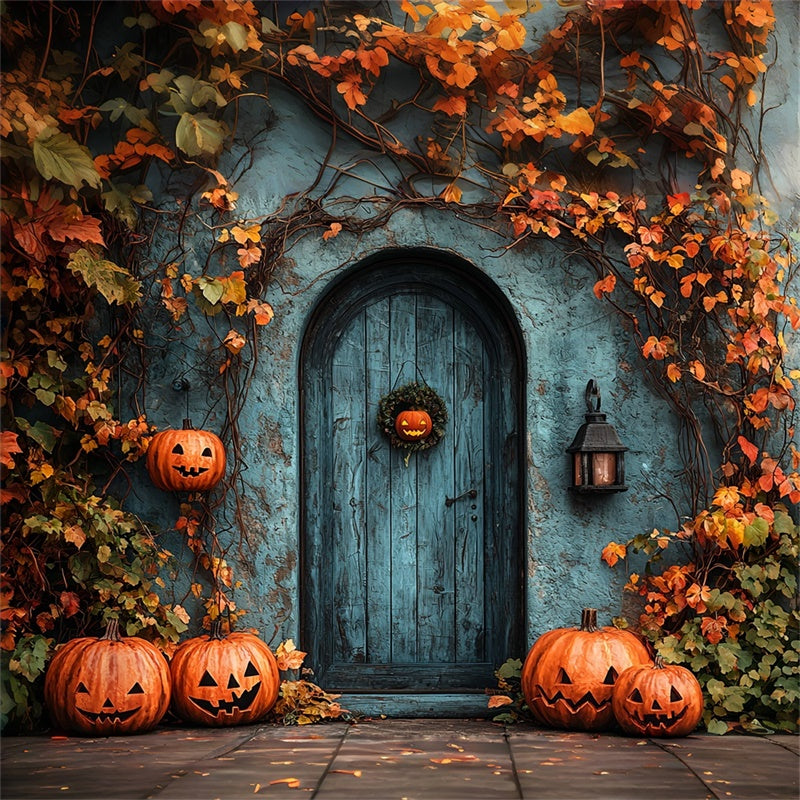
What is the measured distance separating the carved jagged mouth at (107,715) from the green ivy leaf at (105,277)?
72.6 inches

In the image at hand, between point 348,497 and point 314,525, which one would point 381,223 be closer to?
point 348,497

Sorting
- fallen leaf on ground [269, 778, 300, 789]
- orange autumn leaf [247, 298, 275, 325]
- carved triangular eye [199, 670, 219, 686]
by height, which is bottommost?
fallen leaf on ground [269, 778, 300, 789]

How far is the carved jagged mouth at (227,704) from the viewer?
4617mm

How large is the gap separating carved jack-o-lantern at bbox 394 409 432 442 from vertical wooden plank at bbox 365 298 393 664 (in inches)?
6.5

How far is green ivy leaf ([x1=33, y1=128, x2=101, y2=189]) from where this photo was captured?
4.59 metres

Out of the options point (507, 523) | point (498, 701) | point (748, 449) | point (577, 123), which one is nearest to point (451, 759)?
point (498, 701)

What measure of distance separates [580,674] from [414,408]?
1.53m

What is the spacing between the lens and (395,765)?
154 inches

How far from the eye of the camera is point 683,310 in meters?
5.16

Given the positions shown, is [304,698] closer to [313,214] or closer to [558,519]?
[558,519]

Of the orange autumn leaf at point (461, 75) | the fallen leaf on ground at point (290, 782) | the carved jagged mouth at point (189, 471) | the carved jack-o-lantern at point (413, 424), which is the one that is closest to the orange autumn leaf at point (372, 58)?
the orange autumn leaf at point (461, 75)

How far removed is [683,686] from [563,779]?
0.98 m

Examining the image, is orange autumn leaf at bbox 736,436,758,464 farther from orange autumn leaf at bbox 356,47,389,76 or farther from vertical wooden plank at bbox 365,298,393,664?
orange autumn leaf at bbox 356,47,389,76

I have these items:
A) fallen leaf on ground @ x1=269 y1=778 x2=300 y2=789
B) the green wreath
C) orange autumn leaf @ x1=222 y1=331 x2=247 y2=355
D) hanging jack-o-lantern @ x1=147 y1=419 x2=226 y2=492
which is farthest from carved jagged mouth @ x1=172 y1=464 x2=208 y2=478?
fallen leaf on ground @ x1=269 y1=778 x2=300 y2=789
